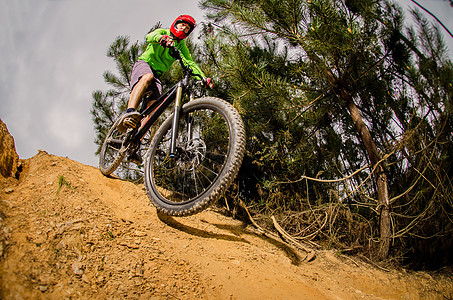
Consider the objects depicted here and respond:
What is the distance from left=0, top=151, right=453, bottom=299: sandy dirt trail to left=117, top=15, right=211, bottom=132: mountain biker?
86 cm

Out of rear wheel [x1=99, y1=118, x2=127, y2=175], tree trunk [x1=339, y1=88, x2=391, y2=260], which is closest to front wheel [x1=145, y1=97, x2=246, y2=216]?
rear wheel [x1=99, y1=118, x2=127, y2=175]

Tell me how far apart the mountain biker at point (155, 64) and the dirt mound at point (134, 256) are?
0.86 metres

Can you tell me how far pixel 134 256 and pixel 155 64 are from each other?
2157 mm

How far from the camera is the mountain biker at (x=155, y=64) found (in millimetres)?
2455

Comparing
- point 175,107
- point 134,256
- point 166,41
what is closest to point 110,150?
point 175,107

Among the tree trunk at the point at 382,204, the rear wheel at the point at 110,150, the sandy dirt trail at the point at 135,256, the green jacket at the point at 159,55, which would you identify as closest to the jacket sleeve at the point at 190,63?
the green jacket at the point at 159,55

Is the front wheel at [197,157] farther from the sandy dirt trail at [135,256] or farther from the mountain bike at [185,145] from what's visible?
the sandy dirt trail at [135,256]

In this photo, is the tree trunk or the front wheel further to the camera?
the tree trunk

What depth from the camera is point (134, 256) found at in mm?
1562

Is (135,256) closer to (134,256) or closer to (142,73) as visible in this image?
(134,256)

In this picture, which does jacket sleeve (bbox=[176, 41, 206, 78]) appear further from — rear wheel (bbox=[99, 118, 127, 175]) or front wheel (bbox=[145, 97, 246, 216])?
rear wheel (bbox=[99, 118, 127, 175])

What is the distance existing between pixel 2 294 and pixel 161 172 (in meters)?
2.98

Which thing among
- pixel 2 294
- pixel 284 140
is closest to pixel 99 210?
pixel 2 294

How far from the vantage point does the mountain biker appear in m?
2.46
